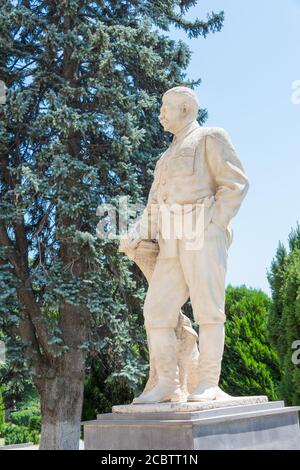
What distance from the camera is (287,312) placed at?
34.9ft

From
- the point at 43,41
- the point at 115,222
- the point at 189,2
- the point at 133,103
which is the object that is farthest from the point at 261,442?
the point at 189,2

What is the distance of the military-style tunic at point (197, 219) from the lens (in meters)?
5.15

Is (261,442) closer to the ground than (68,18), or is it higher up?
closer to the ground

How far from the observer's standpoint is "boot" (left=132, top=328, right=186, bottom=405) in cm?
504

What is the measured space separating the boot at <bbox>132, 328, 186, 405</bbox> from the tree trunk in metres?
7.17

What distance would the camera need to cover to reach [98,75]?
12.3 metres

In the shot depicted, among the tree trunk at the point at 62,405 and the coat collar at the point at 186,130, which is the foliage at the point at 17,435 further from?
the coat collar at the point at 186,130

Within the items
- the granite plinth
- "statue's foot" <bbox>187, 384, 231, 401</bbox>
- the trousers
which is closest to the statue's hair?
the trousers

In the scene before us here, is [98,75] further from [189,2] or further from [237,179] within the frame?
[237,179]

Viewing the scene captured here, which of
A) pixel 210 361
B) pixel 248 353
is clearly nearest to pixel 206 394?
pixel 210 361

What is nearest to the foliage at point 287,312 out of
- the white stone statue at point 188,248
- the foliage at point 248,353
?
the foliage at point 248,353

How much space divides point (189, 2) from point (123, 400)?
28.9 ft

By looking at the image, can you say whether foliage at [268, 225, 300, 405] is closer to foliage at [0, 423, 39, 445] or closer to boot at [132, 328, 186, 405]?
boot at [132, 328, 186, 405]

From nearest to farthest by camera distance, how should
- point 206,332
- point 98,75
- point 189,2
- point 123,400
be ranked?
1. point 206,332
2. point 98,75
3. point 123,400
4. point 189,2
